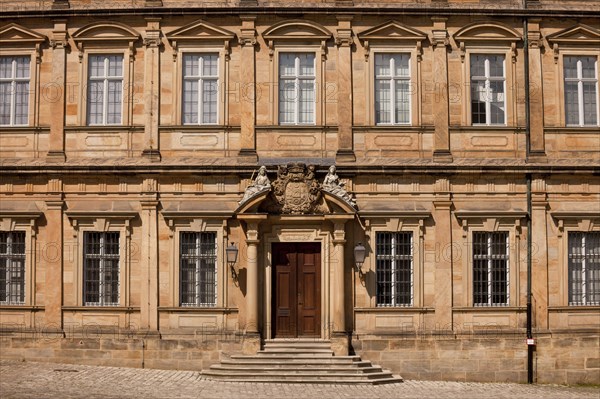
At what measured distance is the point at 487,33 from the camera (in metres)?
24.1

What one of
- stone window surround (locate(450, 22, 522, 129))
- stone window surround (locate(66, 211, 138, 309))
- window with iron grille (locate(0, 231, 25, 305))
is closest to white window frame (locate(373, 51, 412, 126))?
stone window surround (locate(450, 22, 522, 129))

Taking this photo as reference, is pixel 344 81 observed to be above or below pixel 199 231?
above

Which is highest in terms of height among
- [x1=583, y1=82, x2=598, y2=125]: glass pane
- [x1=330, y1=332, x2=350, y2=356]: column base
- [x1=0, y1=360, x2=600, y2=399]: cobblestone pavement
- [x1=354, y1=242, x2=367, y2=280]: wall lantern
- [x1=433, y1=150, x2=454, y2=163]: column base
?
[x1=583, y1=82, x2=598, y2=125]: glass pane

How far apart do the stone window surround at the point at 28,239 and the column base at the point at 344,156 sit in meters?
7.89

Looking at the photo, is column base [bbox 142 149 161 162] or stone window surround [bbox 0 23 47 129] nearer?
column base [bbox 142 149 161 162]

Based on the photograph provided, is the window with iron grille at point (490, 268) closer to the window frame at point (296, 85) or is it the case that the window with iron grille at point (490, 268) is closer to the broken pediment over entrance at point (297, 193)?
the broken pediment over entrance at point (297, 193)

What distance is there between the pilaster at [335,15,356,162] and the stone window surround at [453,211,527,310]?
11.5 feet

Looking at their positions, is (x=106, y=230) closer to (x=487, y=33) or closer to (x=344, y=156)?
(x=344, y=156)

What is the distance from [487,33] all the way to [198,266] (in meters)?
9.78

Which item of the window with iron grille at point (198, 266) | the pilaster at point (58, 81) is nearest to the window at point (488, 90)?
the window with iron grille at point (198, 266)

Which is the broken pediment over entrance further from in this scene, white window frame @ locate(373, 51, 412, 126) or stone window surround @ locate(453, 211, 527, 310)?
stone window surround @ locate(453, 211, 527, 310)

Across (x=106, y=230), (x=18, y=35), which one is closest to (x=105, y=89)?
(x=18, y=35)

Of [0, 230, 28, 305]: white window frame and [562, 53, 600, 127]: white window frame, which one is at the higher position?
[562, 53, 600, 127]: white window frame

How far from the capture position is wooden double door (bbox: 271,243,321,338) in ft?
77.2
